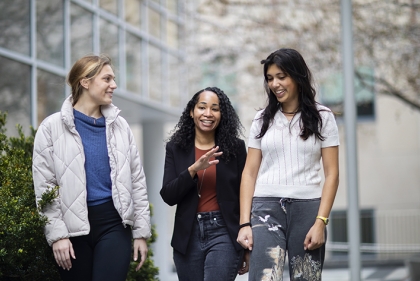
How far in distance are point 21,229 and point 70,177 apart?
21.8 inches

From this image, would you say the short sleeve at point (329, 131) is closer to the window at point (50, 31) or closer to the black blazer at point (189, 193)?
the black blazer at point (189, 193)

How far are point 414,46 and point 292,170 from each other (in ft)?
45.1

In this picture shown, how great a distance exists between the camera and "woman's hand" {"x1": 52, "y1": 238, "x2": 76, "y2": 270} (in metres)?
4.67

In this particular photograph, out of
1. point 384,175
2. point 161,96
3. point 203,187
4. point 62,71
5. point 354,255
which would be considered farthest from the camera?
point 384,175

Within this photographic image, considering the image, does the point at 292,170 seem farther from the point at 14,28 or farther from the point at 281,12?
the point at 281,12

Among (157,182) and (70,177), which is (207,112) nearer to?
(70,177)

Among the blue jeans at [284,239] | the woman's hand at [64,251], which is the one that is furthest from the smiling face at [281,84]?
the woman's hand at [64,251]

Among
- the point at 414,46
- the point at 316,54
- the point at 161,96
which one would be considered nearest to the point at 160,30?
the point at 161,96

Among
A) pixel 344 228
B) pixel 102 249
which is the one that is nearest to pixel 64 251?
pixel 102 249

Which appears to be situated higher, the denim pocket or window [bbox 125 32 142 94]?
window [bbox 125 32 142 94]

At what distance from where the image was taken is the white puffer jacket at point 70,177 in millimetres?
4703

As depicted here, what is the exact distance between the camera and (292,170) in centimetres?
474

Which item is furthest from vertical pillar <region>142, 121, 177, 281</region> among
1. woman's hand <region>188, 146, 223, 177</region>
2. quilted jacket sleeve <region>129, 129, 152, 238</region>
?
woman's hand <region>188, 146, 223, 177</region>

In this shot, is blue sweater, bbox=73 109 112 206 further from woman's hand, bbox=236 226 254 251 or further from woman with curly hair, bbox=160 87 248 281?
woman's hand, bbox=236 226 254 251
